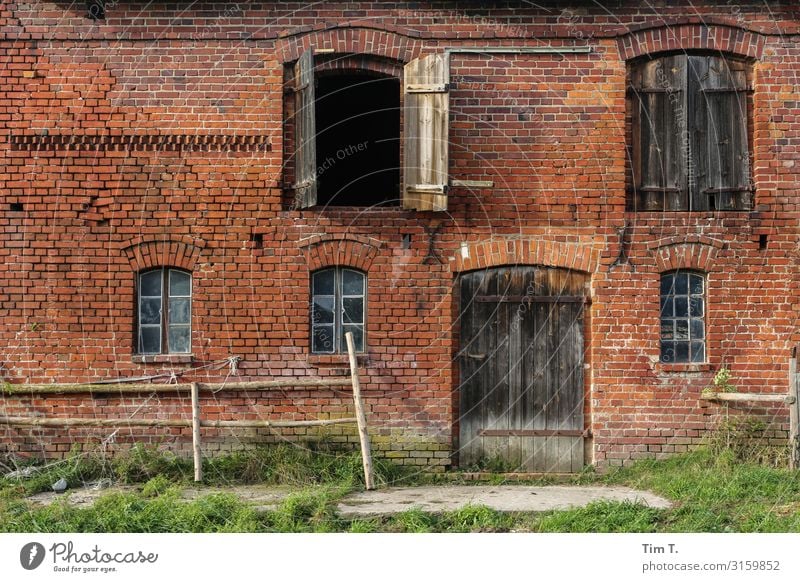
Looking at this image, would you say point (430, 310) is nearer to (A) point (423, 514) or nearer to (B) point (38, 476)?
(A) point (423, 514)

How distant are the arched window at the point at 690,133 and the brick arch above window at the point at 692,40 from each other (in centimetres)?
18

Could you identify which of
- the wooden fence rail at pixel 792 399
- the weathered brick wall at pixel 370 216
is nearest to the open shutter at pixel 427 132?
the weathered brick wall at pixel 370 216

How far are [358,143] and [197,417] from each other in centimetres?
493

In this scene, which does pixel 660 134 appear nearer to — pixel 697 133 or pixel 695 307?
pixel 697 133

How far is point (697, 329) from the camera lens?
36.6 ft

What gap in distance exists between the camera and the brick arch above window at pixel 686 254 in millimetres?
11016

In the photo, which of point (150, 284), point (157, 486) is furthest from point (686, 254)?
point (157, 486)

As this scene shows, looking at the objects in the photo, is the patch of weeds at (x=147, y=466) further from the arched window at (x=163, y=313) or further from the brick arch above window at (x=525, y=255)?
the brick arch above window at (x=525, y=255)

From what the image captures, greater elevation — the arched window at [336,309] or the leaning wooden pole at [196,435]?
the arched window at [336,309]

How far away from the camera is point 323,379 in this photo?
35.7 ft

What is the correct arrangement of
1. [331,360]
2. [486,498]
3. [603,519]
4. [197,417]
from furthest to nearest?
[331,360] < [197,417] < [486,498] < [603,519]

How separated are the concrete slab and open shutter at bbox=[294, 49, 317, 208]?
3604 mm

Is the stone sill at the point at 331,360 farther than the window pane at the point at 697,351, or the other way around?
the window pane at the point at 697,351

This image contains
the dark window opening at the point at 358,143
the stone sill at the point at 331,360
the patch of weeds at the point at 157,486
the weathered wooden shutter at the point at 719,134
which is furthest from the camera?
the dark window opening at the point at 358,143
